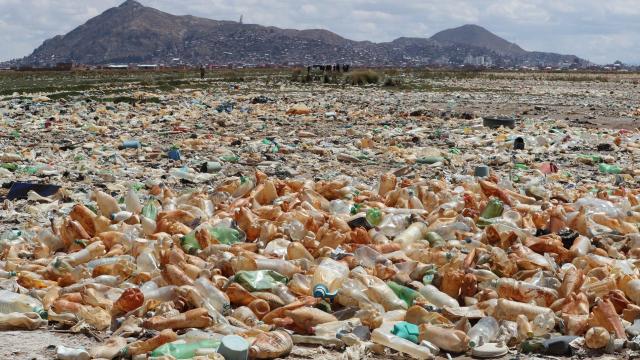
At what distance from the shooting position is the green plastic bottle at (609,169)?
28.6 feet

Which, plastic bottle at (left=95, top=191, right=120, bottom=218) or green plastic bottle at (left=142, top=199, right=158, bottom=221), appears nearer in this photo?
green plastic bottle at (left=142, top=199, right=158, bottom=221)

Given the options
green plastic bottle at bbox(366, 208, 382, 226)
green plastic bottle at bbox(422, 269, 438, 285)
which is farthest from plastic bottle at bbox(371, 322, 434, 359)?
green plastic bottle at bbox(366, 208, 382, 226)

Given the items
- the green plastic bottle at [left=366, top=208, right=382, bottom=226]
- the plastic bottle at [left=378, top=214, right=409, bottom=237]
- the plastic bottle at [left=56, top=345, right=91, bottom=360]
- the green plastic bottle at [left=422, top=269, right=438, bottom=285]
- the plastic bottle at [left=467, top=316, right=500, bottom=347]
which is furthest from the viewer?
the green plastic bottle at [left=366, top=208, right=382, bottom=226]

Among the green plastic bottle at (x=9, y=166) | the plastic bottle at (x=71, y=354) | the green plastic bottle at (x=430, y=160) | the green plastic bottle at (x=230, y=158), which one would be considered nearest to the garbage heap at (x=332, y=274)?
the plastic bottle at (x=71, y=354)

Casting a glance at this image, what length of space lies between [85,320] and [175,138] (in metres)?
8.55

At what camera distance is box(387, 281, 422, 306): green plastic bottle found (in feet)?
13.0

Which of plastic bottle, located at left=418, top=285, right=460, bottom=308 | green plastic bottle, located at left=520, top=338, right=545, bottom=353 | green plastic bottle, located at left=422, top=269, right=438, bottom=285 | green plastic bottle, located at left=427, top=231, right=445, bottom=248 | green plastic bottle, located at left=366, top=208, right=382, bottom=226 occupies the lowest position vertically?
green plastic bottle, located at left=520, top=338, right=545, bottom=353

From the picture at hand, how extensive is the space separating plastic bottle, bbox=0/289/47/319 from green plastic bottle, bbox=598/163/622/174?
7169 millimetres

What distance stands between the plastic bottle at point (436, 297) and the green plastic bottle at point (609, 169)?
5.59 m

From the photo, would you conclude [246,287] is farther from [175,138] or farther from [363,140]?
[175,138]

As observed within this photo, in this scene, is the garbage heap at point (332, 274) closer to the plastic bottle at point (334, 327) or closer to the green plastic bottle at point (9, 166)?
the plastic bottle at point (334, 327)

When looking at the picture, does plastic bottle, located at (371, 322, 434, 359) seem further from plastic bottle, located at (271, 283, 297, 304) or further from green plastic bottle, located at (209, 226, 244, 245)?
green plastic bottle, located at (209, 226, 244, 245)

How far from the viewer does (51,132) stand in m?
12.4

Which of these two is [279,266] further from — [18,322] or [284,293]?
[18,322]
